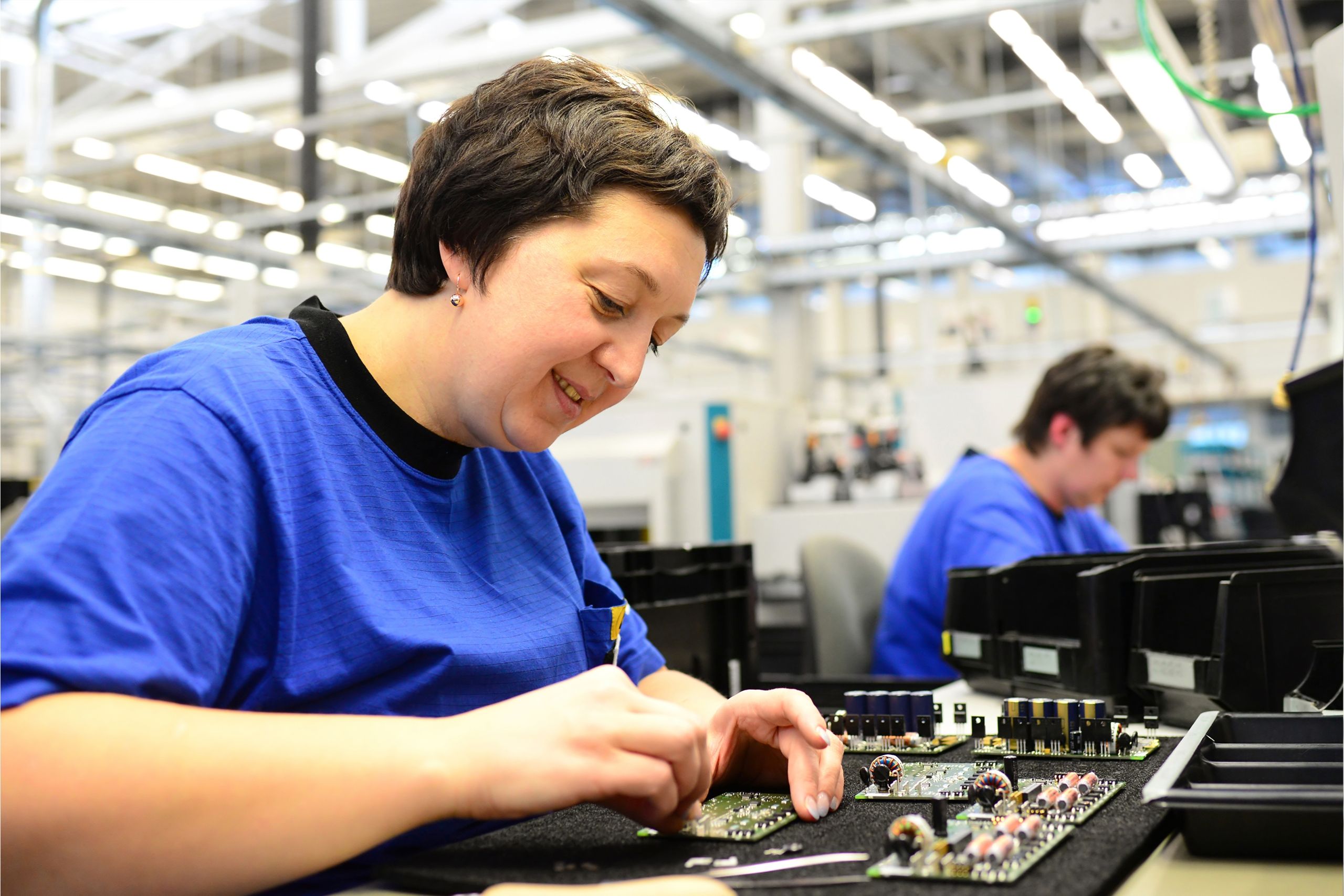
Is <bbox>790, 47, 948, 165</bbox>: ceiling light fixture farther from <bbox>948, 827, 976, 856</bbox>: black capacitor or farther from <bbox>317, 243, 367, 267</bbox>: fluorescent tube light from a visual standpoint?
<bbox>317, 243, 367, 267</bbox>: fluorescent tube light

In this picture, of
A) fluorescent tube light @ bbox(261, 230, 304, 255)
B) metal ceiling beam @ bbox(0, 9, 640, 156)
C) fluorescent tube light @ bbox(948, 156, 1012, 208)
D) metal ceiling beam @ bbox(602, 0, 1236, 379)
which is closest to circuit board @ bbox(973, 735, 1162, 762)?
metal ceiling beam @ bbox(602, 0, 1236, 379)

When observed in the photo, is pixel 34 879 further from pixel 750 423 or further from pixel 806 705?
pixel 750 423

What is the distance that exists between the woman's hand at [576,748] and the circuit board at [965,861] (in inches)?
5.4

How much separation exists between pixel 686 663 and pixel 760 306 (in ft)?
37.9

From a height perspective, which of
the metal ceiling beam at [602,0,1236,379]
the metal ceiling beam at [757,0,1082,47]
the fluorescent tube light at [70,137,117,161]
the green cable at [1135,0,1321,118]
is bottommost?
the green cable at [1135,0,1321,118]

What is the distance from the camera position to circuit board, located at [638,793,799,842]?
76 centimetres

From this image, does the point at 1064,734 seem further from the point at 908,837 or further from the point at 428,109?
the point at 428,109

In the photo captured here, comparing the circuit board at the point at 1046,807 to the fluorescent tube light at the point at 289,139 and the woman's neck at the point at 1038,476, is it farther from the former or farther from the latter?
the fluorescent tube light at the point at 289,139

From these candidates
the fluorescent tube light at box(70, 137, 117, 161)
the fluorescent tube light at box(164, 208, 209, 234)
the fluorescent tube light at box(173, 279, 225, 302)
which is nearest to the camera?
the fluorescent tube light at box(70, 137, 117, 161)

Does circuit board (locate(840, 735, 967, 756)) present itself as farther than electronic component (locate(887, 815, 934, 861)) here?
Yes

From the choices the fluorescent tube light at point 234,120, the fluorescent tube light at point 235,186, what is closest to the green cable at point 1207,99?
the fluorescent tube light at point 234,120

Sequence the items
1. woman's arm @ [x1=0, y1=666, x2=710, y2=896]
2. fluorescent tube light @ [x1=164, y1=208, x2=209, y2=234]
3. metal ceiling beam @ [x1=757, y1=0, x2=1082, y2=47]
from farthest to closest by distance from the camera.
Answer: fluorescent tube light @ [x1=164, y1=208, x2=209, y2=234] → metal ceiling beam @ [x1=757, y1=0, x2=1082, y2=47] → woman's arm @ [x1=0, y1=666, x2=710, y2=896]

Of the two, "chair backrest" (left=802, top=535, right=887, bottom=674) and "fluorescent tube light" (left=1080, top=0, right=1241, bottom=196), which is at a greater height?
"fluorescent tube light" (left=1080, top=0, right=1241, bottom=196)

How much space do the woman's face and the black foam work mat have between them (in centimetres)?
33
